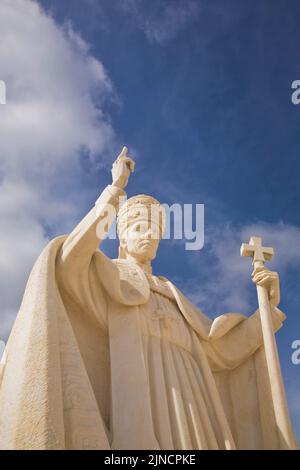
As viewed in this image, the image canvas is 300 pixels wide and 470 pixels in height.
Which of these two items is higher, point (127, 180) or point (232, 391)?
point (127, 180)

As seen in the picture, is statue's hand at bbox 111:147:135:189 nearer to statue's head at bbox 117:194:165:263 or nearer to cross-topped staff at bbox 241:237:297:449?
statue's head at bbox 117:194:165:263

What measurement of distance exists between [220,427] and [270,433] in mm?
709

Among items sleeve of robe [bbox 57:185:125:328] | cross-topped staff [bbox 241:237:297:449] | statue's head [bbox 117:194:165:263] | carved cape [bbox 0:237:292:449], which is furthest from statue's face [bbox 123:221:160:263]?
cross-topped staff [bbox 241:237:297:449]

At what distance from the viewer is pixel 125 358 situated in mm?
7465

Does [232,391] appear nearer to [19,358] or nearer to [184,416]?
[184,416]

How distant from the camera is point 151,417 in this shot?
699 cm

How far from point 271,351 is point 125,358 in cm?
190

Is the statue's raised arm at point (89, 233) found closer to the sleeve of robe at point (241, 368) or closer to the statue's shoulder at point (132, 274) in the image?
the statue's shoulder at point (132, 274)

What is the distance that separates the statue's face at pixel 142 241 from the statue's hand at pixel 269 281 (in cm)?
148

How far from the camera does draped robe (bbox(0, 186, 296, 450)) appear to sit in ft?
20.6

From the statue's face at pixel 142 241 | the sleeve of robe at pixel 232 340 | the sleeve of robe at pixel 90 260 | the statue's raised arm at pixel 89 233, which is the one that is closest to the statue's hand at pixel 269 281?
the sleeve of robe at pixel 232 340

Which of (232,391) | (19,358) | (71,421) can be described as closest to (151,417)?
(71,421)

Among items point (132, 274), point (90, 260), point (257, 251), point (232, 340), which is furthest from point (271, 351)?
point (90, 260)

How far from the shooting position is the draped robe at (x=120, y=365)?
6.29 m
